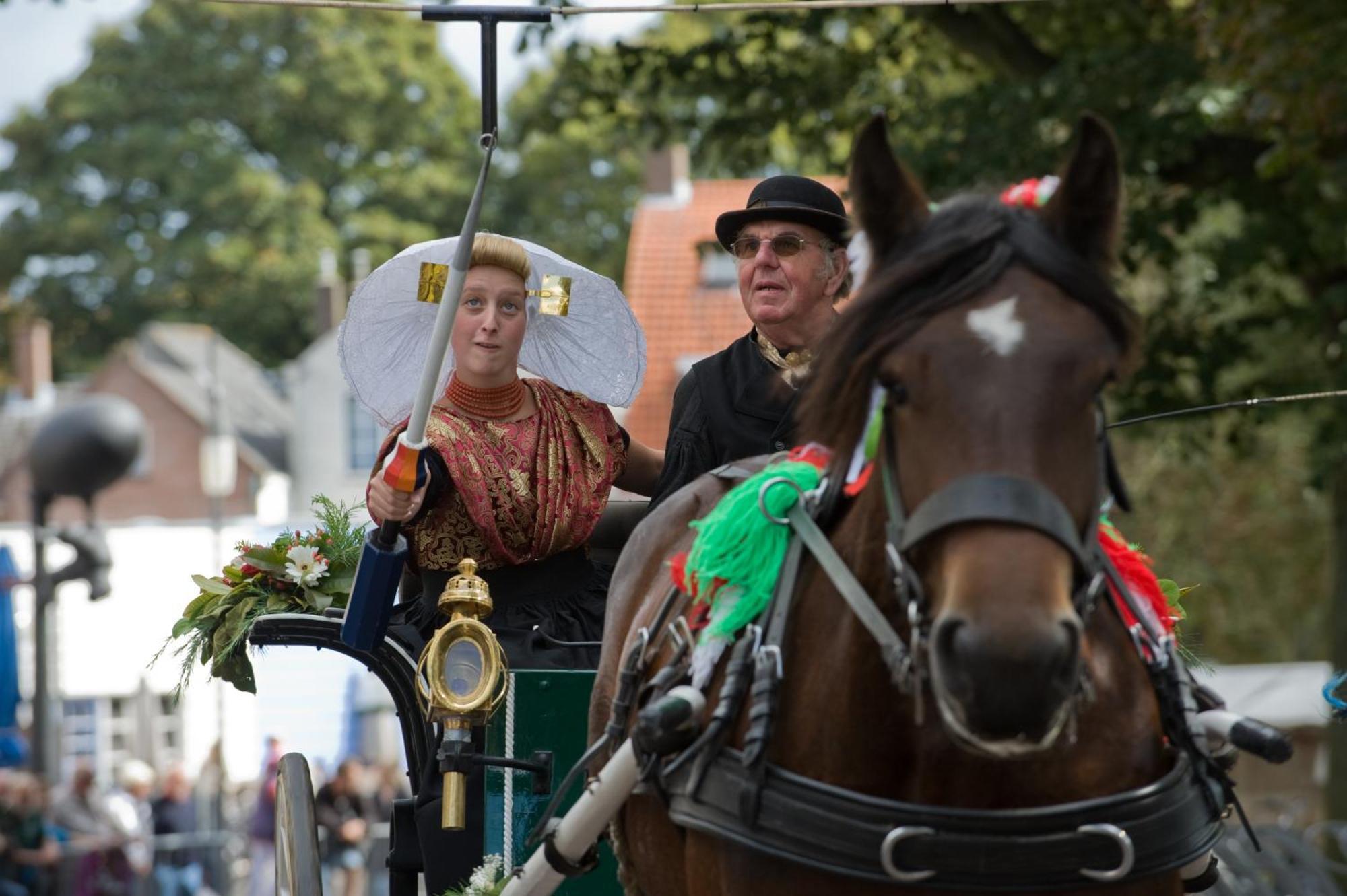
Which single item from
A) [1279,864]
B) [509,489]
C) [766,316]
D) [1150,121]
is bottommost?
[1279,864]

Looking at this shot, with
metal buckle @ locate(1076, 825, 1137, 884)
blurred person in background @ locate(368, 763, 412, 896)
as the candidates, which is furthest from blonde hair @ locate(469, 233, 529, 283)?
blurred person in background @ locate(368, 763, 412, 896)

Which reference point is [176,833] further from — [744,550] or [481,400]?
[744,550]

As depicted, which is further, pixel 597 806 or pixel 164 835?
pixel 164 835

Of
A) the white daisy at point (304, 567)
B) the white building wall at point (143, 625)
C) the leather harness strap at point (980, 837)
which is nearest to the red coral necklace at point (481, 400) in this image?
the white daisy at point (304, 567)

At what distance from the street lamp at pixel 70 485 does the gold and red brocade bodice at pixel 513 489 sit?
937 centimetres

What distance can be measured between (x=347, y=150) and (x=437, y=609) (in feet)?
123

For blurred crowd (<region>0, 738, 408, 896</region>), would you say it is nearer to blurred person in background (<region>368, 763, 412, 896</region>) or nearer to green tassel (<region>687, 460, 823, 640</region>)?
blurred person in background (<region>368, 763, 412, 896</region>)

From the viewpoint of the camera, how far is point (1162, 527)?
23.5 m

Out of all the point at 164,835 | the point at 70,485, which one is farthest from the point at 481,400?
the point at 164,835

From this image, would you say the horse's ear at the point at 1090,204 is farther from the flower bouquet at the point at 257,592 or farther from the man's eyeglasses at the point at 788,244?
the flower bouquet at the point at 257,592

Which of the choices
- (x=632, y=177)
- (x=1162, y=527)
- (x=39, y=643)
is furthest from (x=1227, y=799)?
(x=632, y=177)

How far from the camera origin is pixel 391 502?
4316mm

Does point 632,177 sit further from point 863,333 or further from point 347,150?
point 863,333

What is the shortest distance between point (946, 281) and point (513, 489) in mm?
2264
